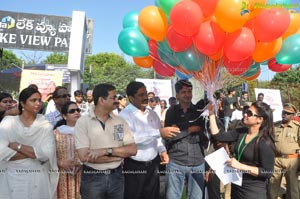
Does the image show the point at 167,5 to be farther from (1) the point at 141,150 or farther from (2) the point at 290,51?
(1) the point at 141,150

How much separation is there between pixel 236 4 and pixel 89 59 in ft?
164

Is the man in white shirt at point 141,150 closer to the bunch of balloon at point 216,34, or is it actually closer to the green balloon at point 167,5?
the bunch of balloon at point 216,34

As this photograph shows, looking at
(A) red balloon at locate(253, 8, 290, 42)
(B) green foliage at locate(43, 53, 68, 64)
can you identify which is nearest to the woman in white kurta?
(A) red balloon at locate(253, 8, 290, 42)

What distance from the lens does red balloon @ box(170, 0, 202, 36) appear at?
2875mm

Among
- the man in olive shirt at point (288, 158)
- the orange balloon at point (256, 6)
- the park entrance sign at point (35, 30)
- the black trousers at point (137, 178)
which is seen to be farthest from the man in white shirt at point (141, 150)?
the park entrance sign at point (35, 30)

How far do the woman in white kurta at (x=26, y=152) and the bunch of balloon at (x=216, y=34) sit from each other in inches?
53.3

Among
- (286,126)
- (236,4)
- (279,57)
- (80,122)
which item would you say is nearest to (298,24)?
(279,57)

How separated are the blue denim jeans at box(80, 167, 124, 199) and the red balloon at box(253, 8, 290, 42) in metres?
1.92

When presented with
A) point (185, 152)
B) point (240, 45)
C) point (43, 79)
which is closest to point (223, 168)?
point (185, 152)

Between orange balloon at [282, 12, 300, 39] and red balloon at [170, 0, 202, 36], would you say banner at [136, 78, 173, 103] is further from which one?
red balloon at [170, 0, 202, 36]

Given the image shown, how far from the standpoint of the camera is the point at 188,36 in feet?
10.3

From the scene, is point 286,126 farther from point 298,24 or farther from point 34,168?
point 34,168

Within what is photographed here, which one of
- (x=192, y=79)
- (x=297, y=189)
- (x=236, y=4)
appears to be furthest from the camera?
(x=297, y=189)

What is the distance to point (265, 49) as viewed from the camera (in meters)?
3.21
